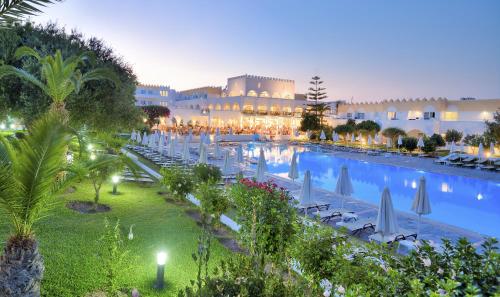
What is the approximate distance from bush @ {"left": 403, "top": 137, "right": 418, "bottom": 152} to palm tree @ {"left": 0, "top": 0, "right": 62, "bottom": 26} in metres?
27.2

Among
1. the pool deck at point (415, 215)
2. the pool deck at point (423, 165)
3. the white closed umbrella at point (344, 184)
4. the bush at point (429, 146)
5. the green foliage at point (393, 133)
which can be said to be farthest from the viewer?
the green foliage at point (393, 133)

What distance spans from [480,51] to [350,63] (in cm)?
1414

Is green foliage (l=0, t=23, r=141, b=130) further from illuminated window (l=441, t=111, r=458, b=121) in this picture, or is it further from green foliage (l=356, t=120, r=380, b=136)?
illuminated window (l=441, t=111, r=458, b=121)

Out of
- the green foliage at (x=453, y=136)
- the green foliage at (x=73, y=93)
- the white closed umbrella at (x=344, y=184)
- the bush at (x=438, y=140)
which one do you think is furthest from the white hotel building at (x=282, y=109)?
the green foliage at (x=73, y=93)

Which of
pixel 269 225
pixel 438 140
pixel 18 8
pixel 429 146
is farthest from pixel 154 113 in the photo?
pixel 18 8

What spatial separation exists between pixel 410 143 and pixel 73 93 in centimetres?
2358

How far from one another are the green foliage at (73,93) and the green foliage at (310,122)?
29025 millimetres

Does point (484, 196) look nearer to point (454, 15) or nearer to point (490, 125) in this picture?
point (490, 125)

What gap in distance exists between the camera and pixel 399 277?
2529mm

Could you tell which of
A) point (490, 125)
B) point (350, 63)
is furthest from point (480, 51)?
point (490, 125)

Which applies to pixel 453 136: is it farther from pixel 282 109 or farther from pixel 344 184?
pixel 344 184

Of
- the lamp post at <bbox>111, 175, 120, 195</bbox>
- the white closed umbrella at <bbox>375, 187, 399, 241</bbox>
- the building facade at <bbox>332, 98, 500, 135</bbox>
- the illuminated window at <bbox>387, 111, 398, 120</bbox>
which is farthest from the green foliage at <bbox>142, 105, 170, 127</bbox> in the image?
the white closed umbrella at <bbox>375, 187, 399, 241</bbox>

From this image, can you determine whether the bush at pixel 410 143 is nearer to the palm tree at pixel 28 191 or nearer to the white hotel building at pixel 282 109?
the white hotel building at pixel 282 109

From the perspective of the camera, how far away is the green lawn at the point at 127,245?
468cm
